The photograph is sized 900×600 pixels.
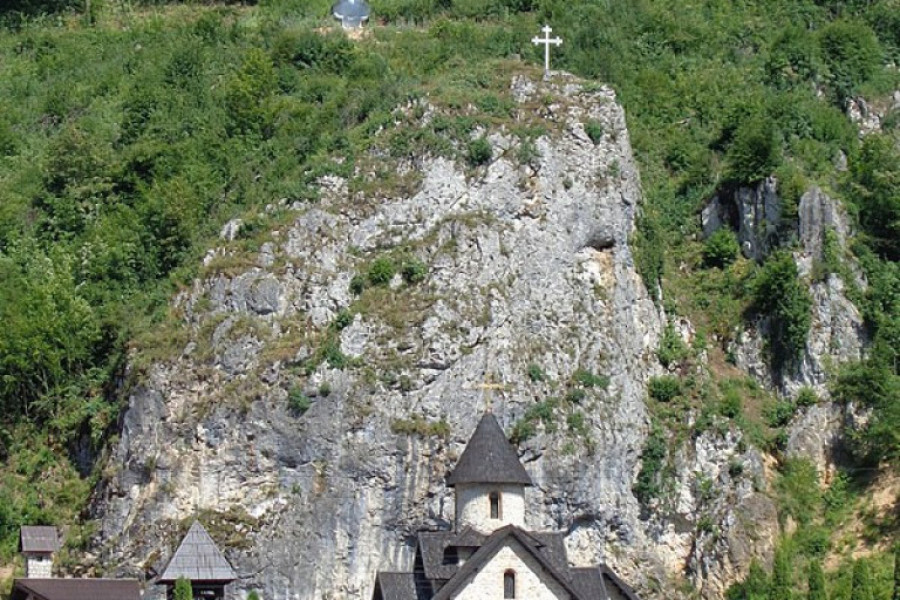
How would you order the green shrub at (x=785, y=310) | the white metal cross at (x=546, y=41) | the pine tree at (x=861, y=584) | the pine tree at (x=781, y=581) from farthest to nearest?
the white metal cross at (x=546, y=41) → the green shrub at (x=785, y=310) → the pine tree at (x=781, y=581) → the pine tree at (x=861, y=584)

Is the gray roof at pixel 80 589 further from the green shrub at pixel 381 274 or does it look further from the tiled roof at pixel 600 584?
the tiled roof at pixel 600 584

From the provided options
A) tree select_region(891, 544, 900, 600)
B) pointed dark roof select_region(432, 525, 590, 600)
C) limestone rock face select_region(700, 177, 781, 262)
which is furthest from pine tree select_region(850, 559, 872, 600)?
limestone rock face select_region(700, 177, 781, 262)

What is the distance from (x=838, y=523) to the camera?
7869 centimetres

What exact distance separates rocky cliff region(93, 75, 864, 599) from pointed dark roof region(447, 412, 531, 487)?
210cm

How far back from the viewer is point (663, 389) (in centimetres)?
7956

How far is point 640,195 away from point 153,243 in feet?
59.1

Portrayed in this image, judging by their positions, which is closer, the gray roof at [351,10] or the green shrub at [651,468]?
the green shrub at [651,468]

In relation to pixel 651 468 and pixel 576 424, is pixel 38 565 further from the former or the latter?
pixel 651 468

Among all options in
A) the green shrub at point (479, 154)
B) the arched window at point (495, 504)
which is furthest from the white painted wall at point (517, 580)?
the green shrub at point (479, 154)

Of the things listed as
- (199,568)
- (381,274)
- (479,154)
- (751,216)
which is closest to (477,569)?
(199,568)

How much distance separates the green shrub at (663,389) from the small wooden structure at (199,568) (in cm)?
1644

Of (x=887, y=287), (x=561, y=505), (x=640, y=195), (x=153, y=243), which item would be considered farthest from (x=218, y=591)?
(x=887, y=287)

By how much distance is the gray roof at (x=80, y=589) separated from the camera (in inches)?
2790

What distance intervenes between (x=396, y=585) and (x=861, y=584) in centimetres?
1450
